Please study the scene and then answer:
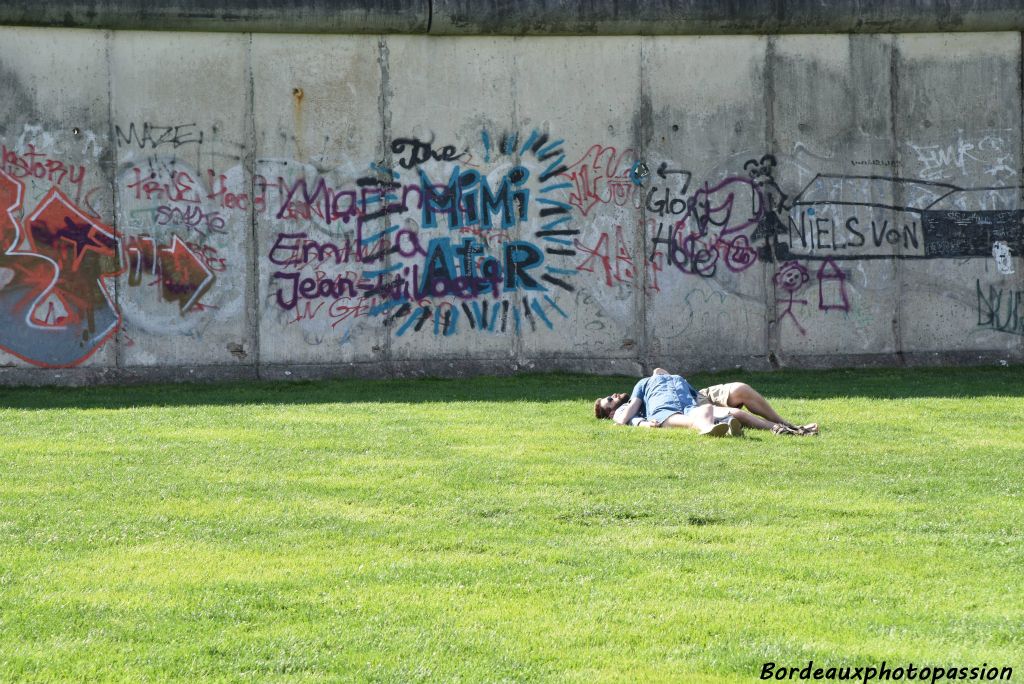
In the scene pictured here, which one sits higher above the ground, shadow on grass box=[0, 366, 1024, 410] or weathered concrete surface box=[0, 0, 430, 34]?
weathered concrete surface box=[0, 0, 430, 34]

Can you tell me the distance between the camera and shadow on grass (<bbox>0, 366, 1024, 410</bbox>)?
14516 mm

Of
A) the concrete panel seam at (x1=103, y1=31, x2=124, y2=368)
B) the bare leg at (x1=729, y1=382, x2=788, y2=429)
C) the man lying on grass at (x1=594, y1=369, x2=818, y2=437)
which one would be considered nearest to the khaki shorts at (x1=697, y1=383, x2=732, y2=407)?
the man lying on grass at (x1=594, y1=369, x2=818, y2=437)

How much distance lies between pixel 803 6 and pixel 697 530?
12.3 meters

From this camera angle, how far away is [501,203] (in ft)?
57.1

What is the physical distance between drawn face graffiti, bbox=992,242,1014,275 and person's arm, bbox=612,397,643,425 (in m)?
8.35

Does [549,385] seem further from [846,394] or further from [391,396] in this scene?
[846,394]

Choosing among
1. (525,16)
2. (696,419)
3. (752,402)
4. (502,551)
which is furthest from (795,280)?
(502,551)

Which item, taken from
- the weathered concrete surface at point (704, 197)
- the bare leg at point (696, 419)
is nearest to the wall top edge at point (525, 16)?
the weathered concrete surface at point (704, 197)

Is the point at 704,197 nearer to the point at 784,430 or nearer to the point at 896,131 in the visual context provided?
the point at 896,131

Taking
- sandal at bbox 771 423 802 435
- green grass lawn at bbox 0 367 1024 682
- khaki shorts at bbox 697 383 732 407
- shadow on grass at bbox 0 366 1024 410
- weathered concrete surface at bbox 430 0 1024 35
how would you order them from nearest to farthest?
green grass lawn at bbox 0 367 1024 682
sandal at bbox 771 423 802 435
khaki shorts at bbox 697 383 732 407
shadow on grass at bbox 0 366 1024 410
weathered concrete surface at bbox 430 0 1024 35

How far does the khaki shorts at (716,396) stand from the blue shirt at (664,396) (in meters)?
0.07

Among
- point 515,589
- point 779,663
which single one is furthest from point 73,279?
point 779,663

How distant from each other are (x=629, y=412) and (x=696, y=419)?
91 cm

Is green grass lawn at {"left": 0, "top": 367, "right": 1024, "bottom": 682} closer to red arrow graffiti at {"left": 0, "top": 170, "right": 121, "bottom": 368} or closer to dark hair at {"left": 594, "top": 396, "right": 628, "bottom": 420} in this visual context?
dark hair at {"left": 594, "top": 396, "right": 628, "bottom": 420}
